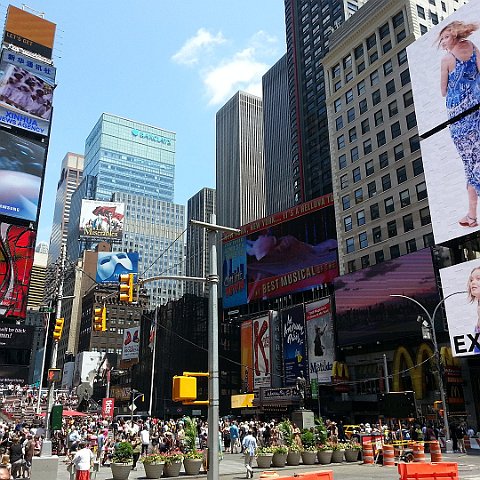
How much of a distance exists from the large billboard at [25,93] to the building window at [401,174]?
5896 centimetres

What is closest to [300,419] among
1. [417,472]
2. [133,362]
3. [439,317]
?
[417,472]

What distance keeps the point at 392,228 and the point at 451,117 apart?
47.1ft

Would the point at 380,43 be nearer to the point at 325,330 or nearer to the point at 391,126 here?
the point at 391,126

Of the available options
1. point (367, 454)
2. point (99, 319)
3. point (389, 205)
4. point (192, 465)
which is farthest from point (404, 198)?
point (99, 319)

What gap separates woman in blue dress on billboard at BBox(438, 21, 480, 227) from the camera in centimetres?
5147

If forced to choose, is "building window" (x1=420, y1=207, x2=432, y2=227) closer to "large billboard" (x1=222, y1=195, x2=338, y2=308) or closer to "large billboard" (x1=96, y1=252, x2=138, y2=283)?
"large billboard" (x1=222, y1=195, x2=338, y2=308)

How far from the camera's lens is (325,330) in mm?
66750

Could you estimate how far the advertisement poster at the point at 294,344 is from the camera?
68806 mm

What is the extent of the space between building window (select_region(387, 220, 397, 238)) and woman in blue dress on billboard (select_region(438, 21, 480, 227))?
11.7 metres

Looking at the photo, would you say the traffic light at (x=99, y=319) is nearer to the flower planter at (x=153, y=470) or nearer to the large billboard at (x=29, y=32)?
the flower planter at (x=153, y=470)

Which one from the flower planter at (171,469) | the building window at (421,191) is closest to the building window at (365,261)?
the building window at (421,191)

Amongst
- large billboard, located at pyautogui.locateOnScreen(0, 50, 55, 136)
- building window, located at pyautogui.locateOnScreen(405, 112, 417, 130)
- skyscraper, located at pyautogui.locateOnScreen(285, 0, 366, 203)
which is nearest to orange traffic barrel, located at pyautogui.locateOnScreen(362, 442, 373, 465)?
building window, located at pyautogui.locateOnScreen(405, 112, 417, 130)

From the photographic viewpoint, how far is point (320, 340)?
6719 cm

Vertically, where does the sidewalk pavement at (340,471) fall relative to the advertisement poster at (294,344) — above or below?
below
